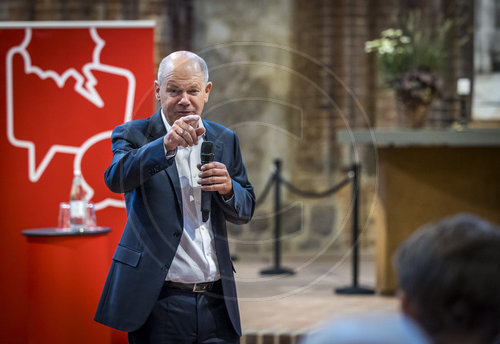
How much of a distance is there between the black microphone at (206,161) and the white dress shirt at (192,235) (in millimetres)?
76

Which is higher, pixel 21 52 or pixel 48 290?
pixel 21 52

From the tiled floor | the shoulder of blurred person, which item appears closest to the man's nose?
the shoulder of blurred person

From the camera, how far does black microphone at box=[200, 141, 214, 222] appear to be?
170 centimetres

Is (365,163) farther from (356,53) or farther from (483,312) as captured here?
(483,312)

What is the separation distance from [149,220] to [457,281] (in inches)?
46.9

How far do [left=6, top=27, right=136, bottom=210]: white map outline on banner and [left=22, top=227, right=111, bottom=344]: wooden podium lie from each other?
19.7 inches

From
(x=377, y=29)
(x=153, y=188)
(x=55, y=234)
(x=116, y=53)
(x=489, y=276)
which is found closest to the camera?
(x=489, y=276)

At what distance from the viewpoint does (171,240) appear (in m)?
1.78

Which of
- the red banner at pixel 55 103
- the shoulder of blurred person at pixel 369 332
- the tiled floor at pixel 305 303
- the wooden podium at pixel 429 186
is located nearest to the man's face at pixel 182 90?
the shoulder of blurred person at pixel 369 332

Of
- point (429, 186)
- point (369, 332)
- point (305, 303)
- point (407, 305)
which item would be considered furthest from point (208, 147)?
point (429, 186)

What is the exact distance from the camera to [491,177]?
16.4 feet

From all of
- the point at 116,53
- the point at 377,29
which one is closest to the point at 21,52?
the point at 116,53

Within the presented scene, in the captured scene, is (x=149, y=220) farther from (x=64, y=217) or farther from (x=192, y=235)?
(x=64, y=217)

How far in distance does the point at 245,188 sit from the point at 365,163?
5057 millimetres
